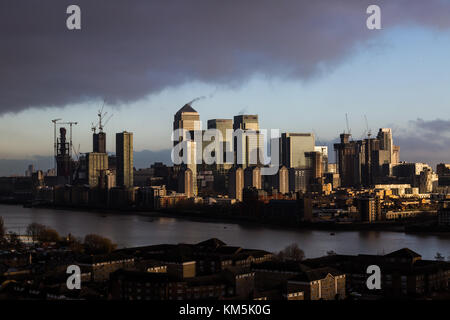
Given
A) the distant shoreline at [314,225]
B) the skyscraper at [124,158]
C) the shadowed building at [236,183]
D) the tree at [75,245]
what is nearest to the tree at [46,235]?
the tree at [75,245]

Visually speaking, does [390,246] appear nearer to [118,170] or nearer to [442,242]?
[442,242]

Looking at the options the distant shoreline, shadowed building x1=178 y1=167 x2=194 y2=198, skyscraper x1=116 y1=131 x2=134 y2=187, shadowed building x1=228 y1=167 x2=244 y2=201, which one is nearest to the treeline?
the distant shoreline

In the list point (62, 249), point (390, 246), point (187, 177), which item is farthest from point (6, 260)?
point (187, 177)

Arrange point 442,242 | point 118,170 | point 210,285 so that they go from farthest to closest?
point 118,170 → point 442,242 → point 210,285

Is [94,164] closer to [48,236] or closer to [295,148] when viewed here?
[295,148]

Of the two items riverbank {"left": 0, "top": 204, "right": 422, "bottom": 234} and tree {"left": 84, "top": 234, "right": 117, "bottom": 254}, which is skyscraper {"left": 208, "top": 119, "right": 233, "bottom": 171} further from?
tree {"left": 84, "top": 234, "right": 117, "bottom": 254}

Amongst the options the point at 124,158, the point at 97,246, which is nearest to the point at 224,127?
the point at 124,158
